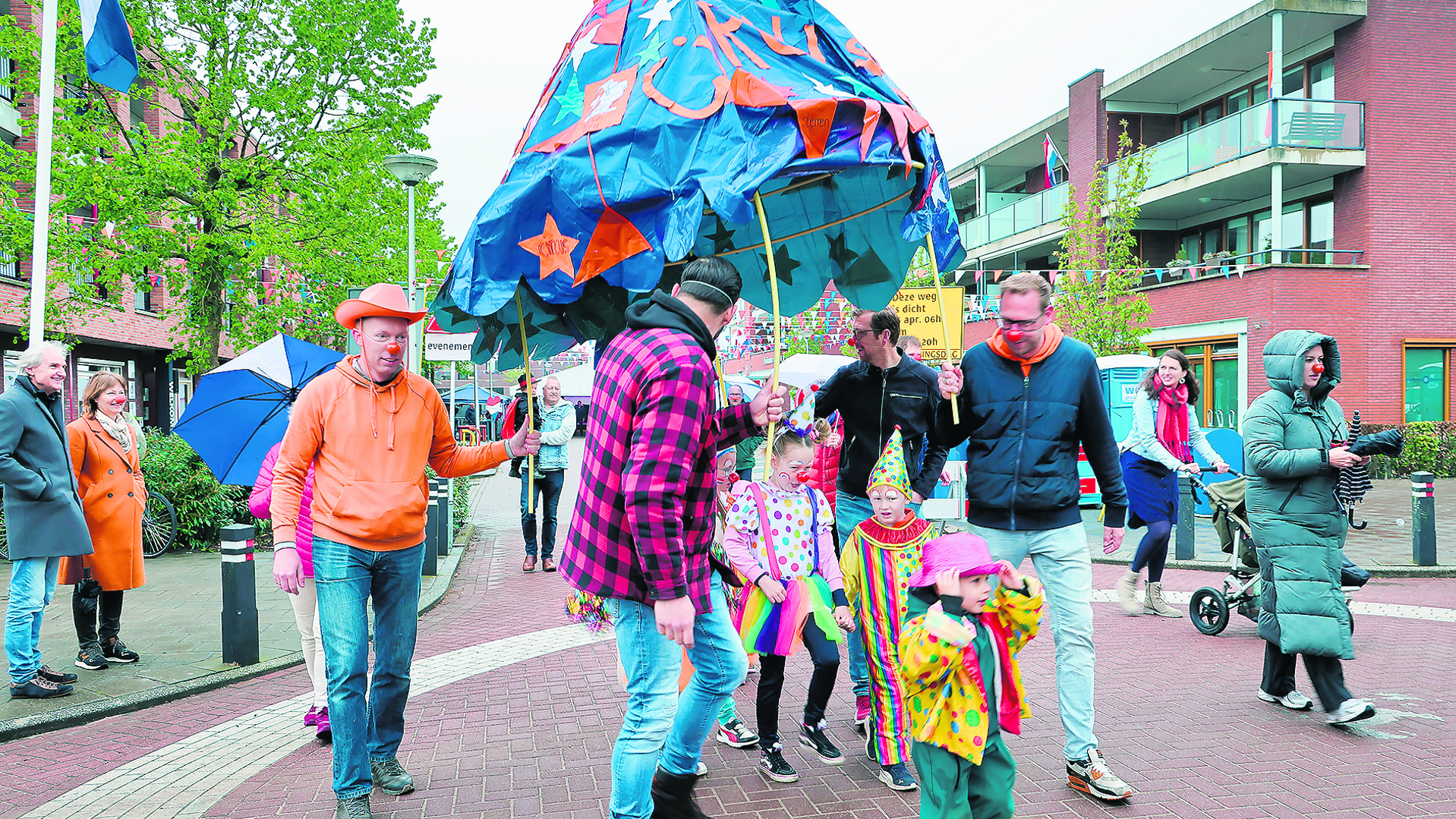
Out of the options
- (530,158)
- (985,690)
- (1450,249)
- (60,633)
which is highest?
(1450,249)

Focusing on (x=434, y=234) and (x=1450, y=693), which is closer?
(x=1450, y=693)

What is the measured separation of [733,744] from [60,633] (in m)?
5.64

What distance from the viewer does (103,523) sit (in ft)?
19.6

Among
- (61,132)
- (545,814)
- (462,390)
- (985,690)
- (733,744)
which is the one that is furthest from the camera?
(462,390)

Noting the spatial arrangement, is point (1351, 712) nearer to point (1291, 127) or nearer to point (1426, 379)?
point (1291, 127)

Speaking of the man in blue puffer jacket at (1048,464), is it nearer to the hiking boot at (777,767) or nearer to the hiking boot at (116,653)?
the hiking boot at (777,767)

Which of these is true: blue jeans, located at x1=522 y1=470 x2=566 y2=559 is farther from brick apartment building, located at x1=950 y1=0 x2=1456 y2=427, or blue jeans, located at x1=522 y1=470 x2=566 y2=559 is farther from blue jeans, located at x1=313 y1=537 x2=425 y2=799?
brick apartment building, located at x1=950 y1=0 x2=1456 y2=427

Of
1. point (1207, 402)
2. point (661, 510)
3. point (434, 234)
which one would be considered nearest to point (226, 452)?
point (661, 510)

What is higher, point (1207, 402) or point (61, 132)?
point (61, 132)

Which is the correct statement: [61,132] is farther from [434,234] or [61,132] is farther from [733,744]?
[733,744]

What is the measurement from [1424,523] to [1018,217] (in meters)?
22.5

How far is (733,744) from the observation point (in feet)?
14.6

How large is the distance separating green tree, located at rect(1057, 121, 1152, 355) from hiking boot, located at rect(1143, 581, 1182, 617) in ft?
39.2

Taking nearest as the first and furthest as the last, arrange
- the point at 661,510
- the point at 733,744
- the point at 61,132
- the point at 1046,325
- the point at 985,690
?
the point at 661,510 < the point at 985,690 < the point at 1046,325 < the point at 733,744 < the point at 61,132
